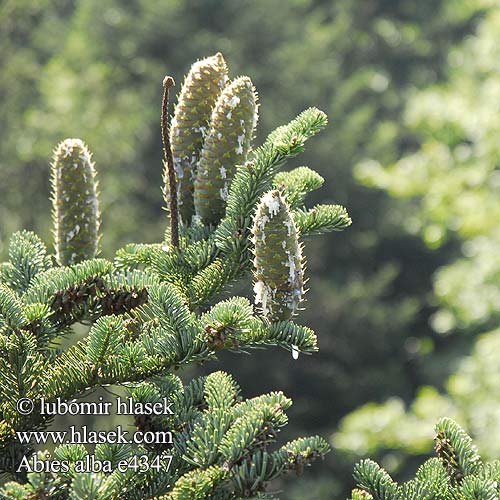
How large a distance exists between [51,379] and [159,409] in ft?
0.73

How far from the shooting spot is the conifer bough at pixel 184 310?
1.47 m

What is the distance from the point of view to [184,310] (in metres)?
1.55

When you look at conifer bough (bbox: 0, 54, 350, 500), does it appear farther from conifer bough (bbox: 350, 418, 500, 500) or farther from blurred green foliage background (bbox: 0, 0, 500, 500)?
blurred green foliage background (bbox: 0, 0, 500, 500)

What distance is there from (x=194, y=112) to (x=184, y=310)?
1.75ft

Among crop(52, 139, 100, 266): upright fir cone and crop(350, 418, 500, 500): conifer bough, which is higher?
crop(52, 139, 100, 266): upright fir cone

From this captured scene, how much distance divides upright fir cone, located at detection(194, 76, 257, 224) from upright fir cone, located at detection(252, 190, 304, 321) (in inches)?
8.3

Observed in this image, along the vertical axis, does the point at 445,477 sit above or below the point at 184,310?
below

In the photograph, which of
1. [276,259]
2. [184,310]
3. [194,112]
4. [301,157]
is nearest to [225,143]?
[194,112]

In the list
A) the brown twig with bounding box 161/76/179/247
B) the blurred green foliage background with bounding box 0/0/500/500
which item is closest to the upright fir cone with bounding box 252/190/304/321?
the brown twig with bounding box 161/76/179/247

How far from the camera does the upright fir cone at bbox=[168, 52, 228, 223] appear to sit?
6.22 ft

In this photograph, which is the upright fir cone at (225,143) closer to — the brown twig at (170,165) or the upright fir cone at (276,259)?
the brown twig at (170,165)

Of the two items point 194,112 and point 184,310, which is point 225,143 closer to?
point 194,112

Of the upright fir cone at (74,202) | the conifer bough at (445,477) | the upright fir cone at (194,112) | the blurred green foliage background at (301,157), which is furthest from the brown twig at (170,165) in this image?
the blurred green foliage background at (301,157)

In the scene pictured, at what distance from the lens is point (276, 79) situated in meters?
13.7
